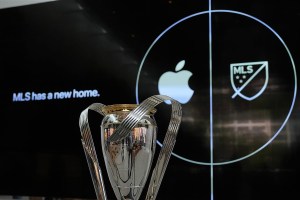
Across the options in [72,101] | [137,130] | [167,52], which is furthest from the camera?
[72,101]

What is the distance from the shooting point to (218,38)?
3.47 meters

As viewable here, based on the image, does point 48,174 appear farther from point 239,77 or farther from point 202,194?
point 239,77

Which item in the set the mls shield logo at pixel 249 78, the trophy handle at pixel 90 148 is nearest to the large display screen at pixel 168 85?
the mls shield logo at pixel 249 78

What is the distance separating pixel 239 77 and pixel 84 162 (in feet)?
5.33

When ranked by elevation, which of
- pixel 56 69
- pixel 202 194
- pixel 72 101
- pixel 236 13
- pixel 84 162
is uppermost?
pixel 236 13

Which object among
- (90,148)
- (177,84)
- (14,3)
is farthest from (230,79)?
(14,3)

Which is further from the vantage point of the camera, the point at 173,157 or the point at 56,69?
the point at 56,69

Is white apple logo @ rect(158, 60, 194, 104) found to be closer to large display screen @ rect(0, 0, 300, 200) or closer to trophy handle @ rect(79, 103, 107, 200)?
large display screen @ rect(0, 0, 300, 200)

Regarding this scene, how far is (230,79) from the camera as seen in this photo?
340 cm

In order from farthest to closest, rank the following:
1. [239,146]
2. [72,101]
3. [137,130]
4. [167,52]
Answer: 1. [72,101]
2. [167,52]
3. [239,146]
4. [137,130]

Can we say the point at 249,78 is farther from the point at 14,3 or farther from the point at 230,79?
the point at 14,3

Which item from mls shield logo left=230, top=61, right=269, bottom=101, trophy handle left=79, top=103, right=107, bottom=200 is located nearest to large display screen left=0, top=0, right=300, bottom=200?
mls shield logo left=230, top=61, right=269, bottom=101

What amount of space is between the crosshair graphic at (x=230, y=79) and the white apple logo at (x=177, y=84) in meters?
0.04

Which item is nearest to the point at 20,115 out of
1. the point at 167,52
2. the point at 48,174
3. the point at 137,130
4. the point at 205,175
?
the point at 48,174
